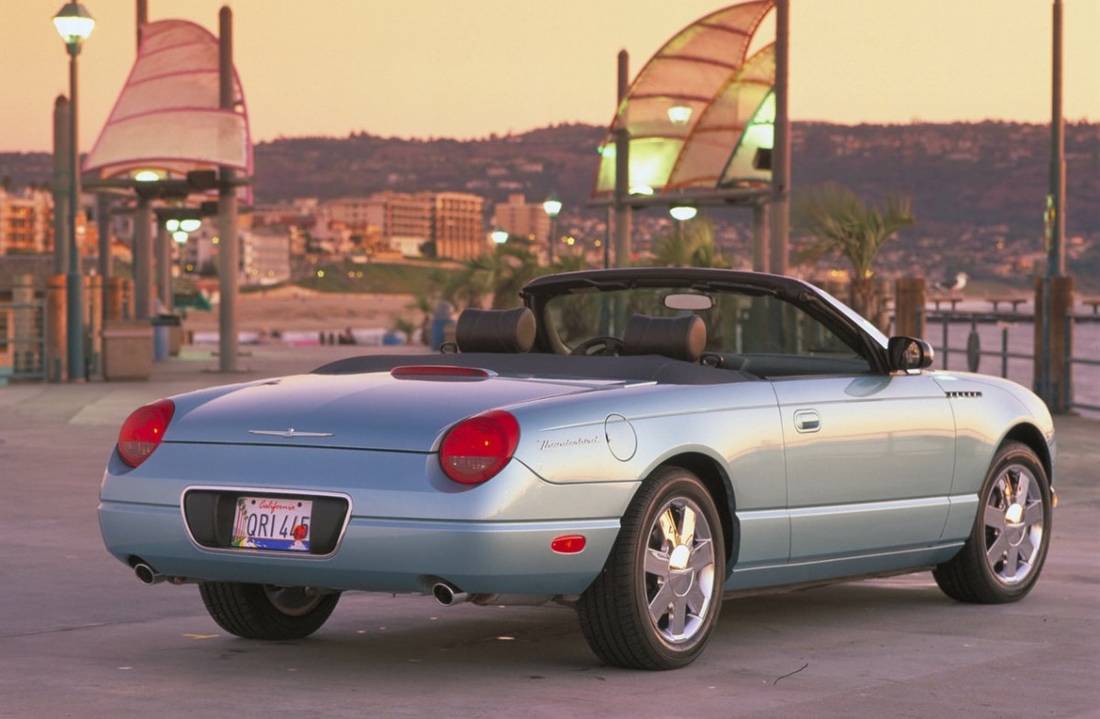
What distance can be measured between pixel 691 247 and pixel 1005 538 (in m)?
33.6

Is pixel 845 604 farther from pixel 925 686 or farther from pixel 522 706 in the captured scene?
pixel 522 706

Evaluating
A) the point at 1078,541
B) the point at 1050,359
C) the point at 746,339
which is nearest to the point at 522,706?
the point at 1078,541

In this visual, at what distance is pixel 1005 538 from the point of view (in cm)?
1012

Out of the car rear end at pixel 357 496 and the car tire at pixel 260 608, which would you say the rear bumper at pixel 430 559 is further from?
the car tire at pixel 260 608

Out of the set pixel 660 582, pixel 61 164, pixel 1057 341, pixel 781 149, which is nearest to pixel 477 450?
pixel 660 582

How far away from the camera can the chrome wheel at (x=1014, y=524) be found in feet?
33.0

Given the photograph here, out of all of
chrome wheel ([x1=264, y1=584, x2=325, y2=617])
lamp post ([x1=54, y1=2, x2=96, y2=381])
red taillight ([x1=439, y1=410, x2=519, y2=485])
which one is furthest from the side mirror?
lamp post ([x1=54, y1=2, x2=96, y2=381])

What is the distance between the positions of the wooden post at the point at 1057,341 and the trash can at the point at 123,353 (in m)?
14.3

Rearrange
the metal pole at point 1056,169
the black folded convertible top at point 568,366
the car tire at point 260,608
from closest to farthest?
the black folded convertible top at point 568,366, the car tire at point 260,608, the metal pole at point 1056,169

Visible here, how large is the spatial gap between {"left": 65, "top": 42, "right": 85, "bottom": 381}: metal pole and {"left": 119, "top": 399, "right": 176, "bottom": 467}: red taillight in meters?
25.6

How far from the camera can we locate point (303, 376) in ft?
28.5

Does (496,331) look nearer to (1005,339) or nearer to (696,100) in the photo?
(1005,339)

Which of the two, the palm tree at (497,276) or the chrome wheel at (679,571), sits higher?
the palm tree at (497,276)

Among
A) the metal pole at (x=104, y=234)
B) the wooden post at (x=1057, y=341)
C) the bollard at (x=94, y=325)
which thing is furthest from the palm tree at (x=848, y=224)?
the metal pole at (x=104, y=234)
